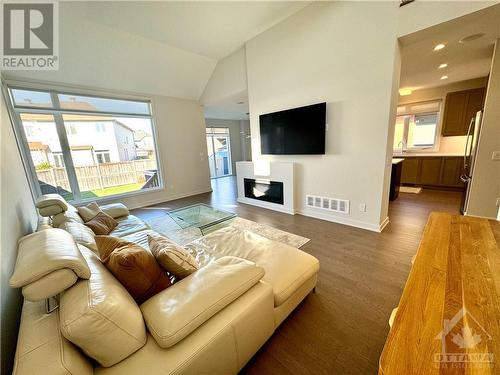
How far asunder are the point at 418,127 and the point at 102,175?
844 cm

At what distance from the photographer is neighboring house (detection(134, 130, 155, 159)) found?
16.2 ft

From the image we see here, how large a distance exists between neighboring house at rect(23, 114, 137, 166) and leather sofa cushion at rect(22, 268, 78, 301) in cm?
435

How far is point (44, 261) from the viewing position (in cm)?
80

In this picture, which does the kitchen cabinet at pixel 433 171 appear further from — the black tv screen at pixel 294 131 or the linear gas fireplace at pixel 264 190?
the linear gas fireplace at pixel 264 190

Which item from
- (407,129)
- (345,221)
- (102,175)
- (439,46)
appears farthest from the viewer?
(407,129)

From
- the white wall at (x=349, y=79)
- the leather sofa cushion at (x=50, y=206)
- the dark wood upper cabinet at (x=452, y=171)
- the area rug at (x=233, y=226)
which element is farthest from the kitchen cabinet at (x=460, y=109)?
the leather sofa cushion at (x=50, y=206)

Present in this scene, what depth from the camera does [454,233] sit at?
3.72 feet

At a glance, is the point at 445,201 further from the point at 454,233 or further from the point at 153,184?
the point at 153,184

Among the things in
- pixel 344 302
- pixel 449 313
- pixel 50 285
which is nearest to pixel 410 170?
pixel 344 302

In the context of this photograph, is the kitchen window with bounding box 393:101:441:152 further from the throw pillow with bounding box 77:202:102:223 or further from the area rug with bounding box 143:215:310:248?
the throw pillow with bounding box 77:202:102:223

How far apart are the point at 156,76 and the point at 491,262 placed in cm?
554

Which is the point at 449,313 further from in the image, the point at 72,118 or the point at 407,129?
the point at 407,129

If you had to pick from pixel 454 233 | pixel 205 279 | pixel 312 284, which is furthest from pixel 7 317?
pixel 454 233

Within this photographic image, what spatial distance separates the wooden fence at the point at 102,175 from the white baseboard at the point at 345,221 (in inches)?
160
